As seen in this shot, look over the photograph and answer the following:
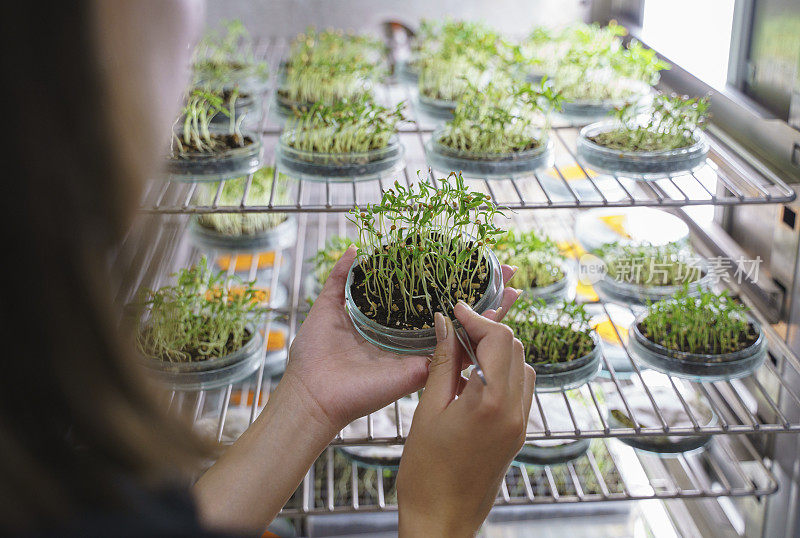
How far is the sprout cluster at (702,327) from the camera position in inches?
58.0

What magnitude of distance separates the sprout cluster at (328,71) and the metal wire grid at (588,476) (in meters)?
1.00

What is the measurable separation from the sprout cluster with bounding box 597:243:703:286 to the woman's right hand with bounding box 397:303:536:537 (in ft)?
3.25

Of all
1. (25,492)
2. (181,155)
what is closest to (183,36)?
(25,492)

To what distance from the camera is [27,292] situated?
486mm

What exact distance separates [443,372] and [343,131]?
0.76 meters

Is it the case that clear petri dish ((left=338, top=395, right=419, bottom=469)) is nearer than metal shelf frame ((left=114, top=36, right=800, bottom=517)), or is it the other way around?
metal shelf frame ((left=114, top=36, right=800, bottom=517))

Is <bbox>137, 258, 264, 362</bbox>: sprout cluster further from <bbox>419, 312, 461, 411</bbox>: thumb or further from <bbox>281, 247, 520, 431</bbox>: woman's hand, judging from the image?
<bbox>419, 312, 461, 411</bbox>: thumb

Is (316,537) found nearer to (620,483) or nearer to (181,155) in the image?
(620,483)

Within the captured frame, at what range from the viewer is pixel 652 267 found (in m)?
1.78

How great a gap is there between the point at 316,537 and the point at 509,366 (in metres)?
1.34

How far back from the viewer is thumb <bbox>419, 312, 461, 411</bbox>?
0.90m

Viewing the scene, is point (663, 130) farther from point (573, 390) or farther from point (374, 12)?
point (374, 12)

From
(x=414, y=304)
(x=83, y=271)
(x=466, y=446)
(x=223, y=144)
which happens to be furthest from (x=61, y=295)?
(x=223, y=144)

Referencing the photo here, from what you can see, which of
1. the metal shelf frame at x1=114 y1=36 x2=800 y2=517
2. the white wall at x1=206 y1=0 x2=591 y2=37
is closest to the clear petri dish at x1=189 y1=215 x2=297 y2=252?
the metal shelf frame at x1=114 y1=36 x2=800 y2=517
